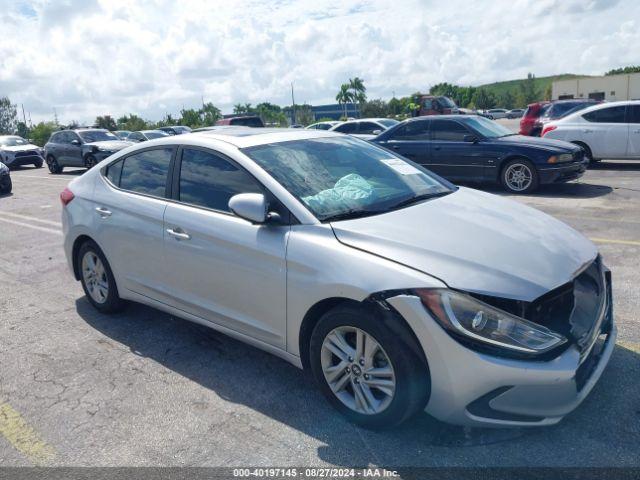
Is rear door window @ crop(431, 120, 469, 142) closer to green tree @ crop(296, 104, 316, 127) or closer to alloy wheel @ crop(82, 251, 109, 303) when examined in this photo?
alloy wheel @ crop(82, 251, 109, 303)

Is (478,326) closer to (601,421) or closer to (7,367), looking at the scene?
(601,421)

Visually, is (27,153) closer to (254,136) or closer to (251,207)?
(254,136)

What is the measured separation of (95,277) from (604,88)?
83.5 metres

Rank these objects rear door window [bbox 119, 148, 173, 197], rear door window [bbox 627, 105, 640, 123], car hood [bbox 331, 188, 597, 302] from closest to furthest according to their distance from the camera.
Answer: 1. car hood [bbox 331, 188, 597, 302]
2. rear door window [bbox 119, 148, 173, 197]
3. rear door window [bbox 627, 105, 640, 123]

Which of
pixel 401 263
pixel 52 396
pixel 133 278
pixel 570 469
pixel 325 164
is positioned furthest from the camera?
pixel 133 278

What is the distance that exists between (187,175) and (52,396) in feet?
5.49

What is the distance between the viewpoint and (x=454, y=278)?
276 centimetres

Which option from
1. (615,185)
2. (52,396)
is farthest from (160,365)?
(615,185)

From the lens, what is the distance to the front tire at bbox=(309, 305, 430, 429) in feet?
9.17

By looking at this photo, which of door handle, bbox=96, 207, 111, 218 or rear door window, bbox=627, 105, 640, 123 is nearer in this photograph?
door handle, bbox=96, 207, 111, 218

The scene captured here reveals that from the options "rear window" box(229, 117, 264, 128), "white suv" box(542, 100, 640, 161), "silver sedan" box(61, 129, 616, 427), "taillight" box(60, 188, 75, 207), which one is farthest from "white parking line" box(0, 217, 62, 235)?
"rear window" box(229, 117, 264, 128)

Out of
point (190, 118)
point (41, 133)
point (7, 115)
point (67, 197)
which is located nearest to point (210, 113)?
point (190, 118)

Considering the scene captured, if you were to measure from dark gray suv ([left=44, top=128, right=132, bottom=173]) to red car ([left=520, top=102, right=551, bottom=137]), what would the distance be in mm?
12670

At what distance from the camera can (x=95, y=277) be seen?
4.93m
